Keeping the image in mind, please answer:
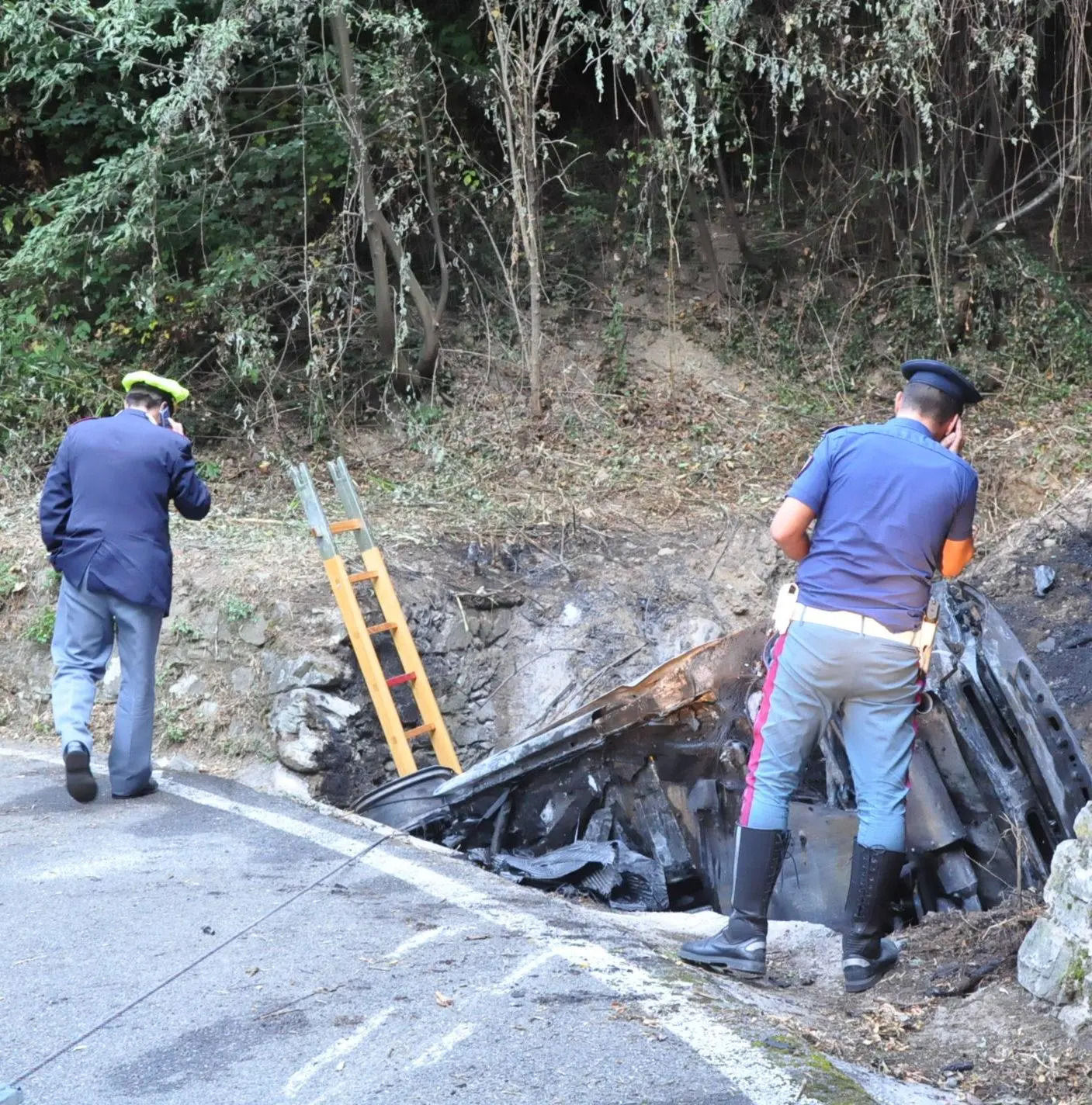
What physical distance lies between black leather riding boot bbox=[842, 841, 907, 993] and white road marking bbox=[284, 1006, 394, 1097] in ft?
5.19

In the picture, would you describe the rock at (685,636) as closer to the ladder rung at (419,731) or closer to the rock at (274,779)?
the ladder rung at (419,731)

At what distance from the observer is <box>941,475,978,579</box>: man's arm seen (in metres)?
4.37

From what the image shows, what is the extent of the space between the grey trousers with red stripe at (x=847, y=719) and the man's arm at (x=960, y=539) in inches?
14.8

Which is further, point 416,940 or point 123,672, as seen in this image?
point 123,672

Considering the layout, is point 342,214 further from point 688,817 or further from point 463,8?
point 688,817

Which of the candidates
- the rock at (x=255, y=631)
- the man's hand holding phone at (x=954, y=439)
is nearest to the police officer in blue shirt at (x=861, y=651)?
the man's hand holding phone at (x=954, y=439)

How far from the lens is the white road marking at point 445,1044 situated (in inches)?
132

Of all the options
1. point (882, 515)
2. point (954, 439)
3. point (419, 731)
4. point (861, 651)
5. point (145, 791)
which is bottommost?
point (419, 731)

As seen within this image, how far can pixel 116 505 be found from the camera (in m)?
6.32

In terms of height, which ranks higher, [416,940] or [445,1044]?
[445,1044]

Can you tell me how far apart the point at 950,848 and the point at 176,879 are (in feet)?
10.2

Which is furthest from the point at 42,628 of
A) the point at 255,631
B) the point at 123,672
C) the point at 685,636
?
the point at 685,636

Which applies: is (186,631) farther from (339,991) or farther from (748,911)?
(748,911)

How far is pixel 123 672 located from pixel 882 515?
13.1 ft
